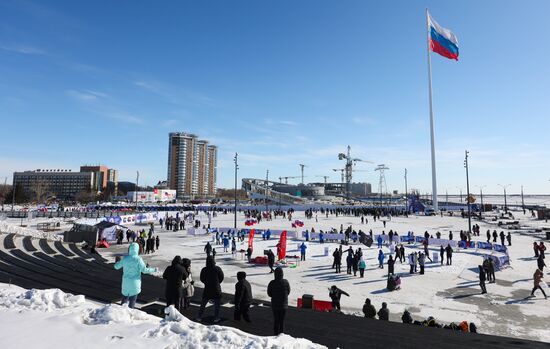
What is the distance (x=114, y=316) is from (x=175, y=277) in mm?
1283

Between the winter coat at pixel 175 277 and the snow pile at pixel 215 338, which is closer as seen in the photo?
the snow pile at pixel 215 338

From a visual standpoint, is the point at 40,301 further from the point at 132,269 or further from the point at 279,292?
the point at 279,292

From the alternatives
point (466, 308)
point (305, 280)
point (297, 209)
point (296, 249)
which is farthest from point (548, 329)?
point (297, 209)

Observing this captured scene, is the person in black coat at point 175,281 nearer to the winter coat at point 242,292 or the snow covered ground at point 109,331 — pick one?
the snow covered ground at point 109,331

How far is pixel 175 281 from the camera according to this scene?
6895 millimetres

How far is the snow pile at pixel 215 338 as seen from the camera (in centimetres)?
A: 517

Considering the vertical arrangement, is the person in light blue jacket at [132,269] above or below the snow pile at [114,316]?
above

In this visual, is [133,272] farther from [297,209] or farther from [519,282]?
[297,209]

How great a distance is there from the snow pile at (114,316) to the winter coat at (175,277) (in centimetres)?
71

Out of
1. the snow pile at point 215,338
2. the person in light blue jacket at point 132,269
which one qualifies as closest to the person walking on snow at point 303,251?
the person in light blue jacket at point 132,269

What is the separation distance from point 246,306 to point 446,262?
1774 cm

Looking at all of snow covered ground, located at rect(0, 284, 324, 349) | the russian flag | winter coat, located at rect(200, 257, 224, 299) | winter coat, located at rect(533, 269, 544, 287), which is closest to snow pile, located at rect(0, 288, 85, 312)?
snow covered ground, located at rect(0, 284, 324, 349)

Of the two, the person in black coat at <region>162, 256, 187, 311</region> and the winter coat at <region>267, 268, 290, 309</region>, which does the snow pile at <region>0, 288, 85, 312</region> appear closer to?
the person in black coat at <region>162, 256, 187, 311</region>

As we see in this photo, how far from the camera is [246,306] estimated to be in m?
7.27
